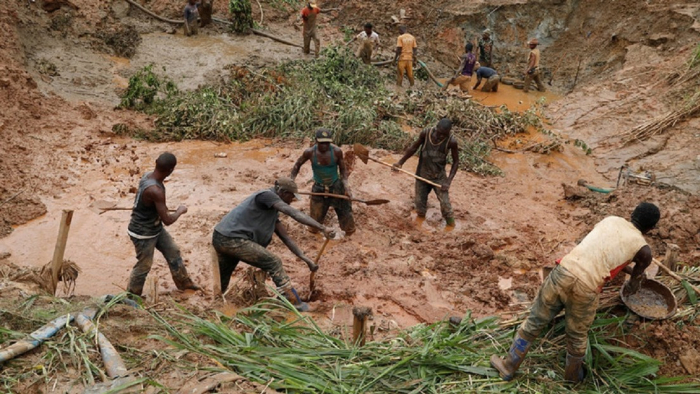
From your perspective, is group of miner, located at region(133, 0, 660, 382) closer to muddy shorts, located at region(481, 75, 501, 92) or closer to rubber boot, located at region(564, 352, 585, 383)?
rubber boot, located at region(564, 352, 585, 383)

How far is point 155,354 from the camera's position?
3695mm

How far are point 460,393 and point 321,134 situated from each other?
3408 millimetres

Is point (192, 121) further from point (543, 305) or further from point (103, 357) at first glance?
point (543, 305)

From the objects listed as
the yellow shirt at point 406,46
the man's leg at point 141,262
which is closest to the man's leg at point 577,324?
the man's leg at point 141,262

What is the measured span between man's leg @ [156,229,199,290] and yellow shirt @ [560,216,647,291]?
3543 mm

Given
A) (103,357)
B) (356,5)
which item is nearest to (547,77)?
(356,5)

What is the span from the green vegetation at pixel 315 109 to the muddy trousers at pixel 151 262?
4162mm

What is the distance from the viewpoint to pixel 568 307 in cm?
383

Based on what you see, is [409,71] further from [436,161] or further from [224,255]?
[224,255]

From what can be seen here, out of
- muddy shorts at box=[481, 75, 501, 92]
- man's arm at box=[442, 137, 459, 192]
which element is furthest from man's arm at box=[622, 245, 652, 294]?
muddy shorts at box=[481, 75, 501, 92]

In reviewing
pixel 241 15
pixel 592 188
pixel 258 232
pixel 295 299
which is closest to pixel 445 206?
pixel 592 188

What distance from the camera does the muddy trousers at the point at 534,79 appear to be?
1326 cm

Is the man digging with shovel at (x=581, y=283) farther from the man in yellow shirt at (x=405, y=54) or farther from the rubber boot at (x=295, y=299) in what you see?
the man in yellow shirt at (x=405, y=54)

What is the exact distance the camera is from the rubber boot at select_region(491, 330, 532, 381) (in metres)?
3.86
